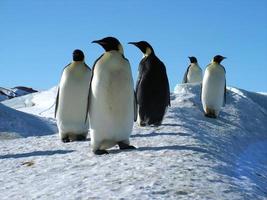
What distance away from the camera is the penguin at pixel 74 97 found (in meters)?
9.32

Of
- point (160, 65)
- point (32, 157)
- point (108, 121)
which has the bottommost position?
point (32, 157)

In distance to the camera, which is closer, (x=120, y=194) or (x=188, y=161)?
(x=120, y=194)

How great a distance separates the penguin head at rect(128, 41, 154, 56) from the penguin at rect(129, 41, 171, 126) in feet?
1.24

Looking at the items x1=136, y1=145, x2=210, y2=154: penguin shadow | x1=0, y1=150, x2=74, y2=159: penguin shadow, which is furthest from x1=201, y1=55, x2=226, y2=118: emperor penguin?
x1=0, y1=150, x2=74, y2=159: penguin shadow

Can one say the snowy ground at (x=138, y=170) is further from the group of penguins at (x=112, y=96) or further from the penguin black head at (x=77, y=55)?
the penguin black head at (x=77, y=55)

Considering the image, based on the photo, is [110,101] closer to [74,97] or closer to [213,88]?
[74,97]

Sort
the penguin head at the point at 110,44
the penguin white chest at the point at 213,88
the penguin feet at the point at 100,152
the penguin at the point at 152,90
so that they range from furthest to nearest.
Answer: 1. the penguin white chest at the point at 213,88
2. the penguin at the point at 152,90
3. the penguin head at the point at 110,44
4. the penguin feet at the point at 100,152

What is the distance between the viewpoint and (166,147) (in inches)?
299

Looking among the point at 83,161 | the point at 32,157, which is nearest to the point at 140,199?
the point at 83,161

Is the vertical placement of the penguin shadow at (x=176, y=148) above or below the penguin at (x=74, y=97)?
below

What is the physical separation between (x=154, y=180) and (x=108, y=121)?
2.19 metres

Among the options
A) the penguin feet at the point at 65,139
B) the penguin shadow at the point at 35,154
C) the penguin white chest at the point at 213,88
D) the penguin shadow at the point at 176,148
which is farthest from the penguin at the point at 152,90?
the penguin white chest at the point at 213,88

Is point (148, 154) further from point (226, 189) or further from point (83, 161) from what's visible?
point (226, 189)

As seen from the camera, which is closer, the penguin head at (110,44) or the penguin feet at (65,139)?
the penguin head at (110,44)
